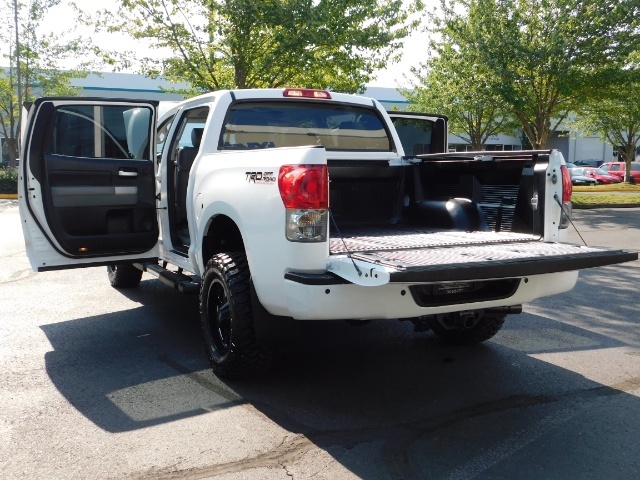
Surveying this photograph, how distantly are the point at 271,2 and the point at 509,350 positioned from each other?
13.7m

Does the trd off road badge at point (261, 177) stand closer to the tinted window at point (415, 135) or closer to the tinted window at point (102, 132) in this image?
the tinted window at point (102, 132)

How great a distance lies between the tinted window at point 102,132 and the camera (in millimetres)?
5742

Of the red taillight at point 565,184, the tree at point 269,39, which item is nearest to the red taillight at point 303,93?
the red taillight at point 565,184

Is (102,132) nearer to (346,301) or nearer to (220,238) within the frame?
(220,238)

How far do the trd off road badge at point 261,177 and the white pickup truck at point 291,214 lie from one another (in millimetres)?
19

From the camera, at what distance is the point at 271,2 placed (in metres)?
16.9

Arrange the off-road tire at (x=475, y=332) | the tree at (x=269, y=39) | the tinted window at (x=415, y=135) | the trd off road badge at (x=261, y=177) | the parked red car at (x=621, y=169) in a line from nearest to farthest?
the trd off road badge at (x=261, y=177), the off-road tire at (x=475, y=332), the tinted window at (x=415, y=135), the tree at (x=269, y=39), the parked red car at (x=621, y=169)

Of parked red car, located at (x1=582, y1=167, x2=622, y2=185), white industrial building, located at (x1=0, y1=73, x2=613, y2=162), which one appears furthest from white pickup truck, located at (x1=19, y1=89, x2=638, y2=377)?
parked red car, located at (x1=582, y1=167, x2=622, y2=185)

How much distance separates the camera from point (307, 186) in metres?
3.74

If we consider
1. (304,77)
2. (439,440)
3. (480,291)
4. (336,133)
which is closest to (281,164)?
(480,291)

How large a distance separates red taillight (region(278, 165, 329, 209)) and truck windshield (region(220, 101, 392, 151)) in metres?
1.42

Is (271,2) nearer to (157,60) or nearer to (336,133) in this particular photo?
(157,60)

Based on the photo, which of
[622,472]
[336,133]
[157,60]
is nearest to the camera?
[622,472]

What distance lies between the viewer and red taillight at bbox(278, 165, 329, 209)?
3.74 meters
